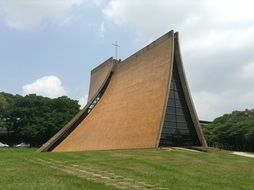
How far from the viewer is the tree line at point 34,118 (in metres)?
48.3

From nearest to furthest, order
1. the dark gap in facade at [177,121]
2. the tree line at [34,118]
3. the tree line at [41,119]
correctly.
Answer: the dark gap in facade at [177,121], the tree line at [41,119], the tree line at [34,118]

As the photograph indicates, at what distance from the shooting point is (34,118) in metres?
49.0

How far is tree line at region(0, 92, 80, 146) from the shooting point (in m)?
48.3

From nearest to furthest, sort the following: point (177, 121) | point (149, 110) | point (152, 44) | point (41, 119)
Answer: point (149, 110) → point (177, 121) → point (152, 44) → point (41, 119)

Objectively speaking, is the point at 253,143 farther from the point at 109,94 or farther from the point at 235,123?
the point at 109,94

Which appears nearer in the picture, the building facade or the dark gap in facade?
the building facade

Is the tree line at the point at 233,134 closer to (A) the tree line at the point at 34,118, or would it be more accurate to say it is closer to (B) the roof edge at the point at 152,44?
(B) the roof edge at the point at 152,44

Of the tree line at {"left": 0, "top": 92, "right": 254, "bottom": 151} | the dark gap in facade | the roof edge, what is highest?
the roof edge

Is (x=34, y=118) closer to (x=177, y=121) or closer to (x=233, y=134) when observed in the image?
(x=233, y=134)

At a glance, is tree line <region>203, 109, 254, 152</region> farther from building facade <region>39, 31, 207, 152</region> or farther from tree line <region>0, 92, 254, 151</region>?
building facade <region>39, 31, 207, 152</region>

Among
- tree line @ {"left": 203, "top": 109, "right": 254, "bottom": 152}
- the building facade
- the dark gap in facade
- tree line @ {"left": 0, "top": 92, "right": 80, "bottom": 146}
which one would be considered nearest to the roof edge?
the building facade

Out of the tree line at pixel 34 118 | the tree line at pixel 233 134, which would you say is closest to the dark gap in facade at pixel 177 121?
the tree line at pixel 233 134

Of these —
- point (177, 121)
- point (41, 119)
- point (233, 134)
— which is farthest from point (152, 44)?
point (41, 119)

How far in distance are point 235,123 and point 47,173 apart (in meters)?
34.0
